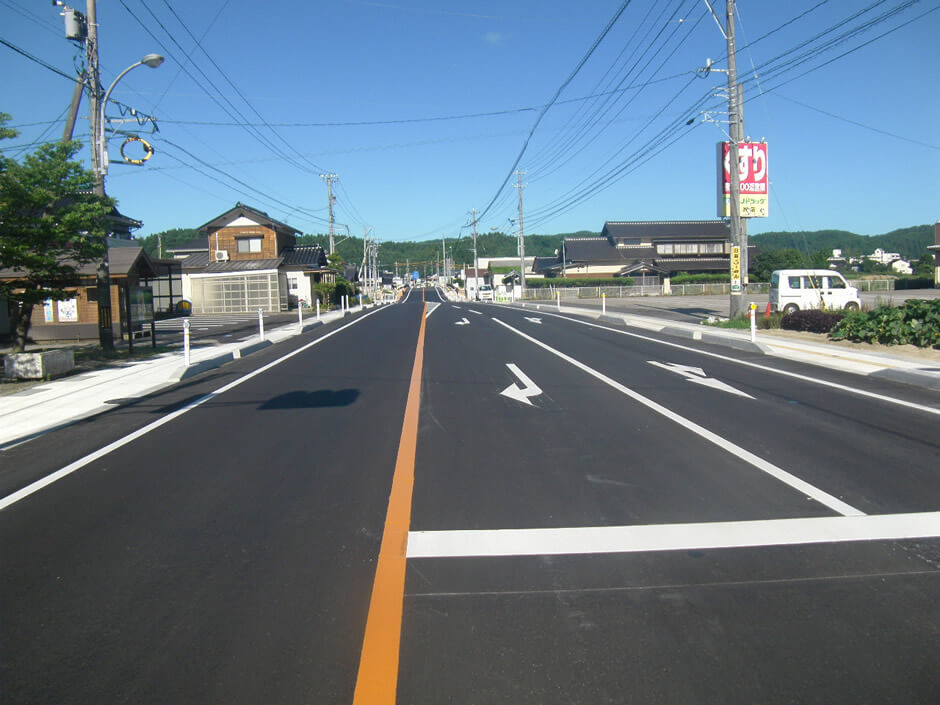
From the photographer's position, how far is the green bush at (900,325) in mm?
15727

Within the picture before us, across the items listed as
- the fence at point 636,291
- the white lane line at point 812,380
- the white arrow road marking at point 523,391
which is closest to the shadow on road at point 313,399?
the white arrow road marking at point 523,391

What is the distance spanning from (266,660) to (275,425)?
226 inches

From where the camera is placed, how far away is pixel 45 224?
46.4 feet

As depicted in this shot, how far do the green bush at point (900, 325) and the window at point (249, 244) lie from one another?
1654 inches

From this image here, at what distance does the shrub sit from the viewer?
63.8 feet

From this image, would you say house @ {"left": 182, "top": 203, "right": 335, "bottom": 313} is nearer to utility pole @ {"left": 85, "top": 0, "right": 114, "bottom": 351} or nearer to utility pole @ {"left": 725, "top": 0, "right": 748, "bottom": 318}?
utility pole @ {"left": 85, "top": 0, "right": 114, "bottom": 351}

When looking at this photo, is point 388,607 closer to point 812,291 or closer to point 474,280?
point 812,291

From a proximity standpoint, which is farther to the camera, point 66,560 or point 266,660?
point 66,560

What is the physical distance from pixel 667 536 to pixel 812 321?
57.7 feet

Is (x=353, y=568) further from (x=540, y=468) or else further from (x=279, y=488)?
(x=540, y=468)

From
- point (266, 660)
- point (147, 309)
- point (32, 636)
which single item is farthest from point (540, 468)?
point (147, 309)

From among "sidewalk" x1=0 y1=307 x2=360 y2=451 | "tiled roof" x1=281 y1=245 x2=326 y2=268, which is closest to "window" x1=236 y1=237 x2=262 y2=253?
"tiled roof" x1=281 y1=245 x2=326 y2=268

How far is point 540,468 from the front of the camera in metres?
6.74

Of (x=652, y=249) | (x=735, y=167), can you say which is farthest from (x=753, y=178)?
(x=652, y=249)
